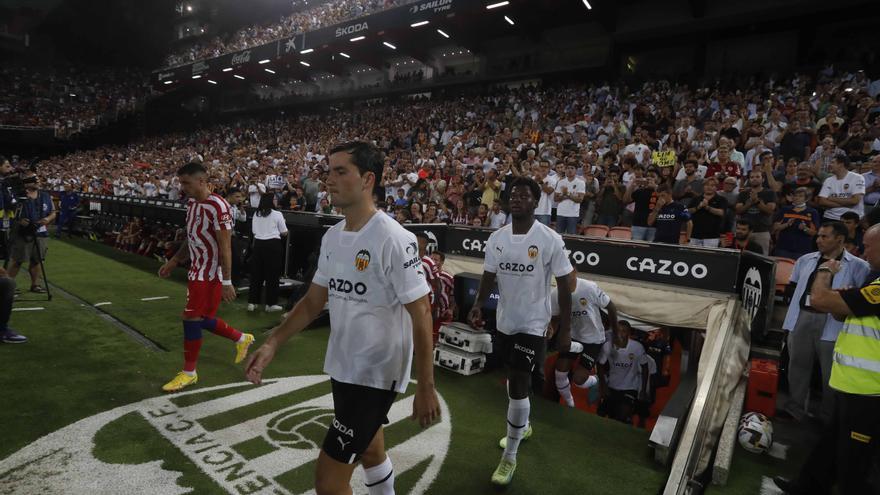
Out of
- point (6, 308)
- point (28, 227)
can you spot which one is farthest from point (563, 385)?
point (28, 227)

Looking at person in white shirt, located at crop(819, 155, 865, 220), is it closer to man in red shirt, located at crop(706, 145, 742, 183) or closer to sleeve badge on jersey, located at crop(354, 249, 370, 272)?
man in red shirt, located at crop(706, 145, 742, 183)

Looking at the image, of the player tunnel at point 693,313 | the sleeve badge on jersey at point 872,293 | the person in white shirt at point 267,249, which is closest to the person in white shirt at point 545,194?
the player tunnel at point 693,313

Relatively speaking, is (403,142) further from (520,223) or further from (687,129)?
(520,223)

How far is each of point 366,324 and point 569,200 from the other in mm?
7605

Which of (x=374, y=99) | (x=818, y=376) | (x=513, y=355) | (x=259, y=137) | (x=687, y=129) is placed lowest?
(x=818, y=376)

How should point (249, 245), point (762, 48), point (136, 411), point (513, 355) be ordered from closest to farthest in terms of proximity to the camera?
point (513, 355), point (136, 411), point (249, 245), point (762, 48)

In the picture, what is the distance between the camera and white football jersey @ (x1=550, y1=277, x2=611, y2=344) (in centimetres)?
582

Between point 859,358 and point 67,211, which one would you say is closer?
point 859,358

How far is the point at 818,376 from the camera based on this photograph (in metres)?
5.48

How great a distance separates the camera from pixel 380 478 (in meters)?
2.24

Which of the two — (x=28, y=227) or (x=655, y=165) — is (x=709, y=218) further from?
(x=28, y=227)

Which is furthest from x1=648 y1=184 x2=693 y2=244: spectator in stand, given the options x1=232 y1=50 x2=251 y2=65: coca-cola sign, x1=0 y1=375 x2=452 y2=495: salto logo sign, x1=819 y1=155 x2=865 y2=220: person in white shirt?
x1=232 y1=50 x2=251 y2=65: coca-cola sign

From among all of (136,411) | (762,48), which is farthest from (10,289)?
(762,48)

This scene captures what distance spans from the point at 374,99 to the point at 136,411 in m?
30.2
